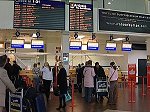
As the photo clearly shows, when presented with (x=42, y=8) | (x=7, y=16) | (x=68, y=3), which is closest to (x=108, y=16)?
(x=68, y=3)

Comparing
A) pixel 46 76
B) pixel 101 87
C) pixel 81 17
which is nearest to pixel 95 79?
pixel 101 87

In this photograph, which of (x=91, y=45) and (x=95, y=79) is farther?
(x=91, y=45)

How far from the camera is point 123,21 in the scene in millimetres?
13336

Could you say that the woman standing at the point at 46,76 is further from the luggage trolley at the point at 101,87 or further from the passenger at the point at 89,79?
the luggage trolley at the point at 101,87

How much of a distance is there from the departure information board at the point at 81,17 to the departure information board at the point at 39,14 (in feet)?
1.61

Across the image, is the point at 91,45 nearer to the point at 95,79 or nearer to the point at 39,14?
the point at 95,79

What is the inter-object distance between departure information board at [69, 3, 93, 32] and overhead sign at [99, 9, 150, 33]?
524 mm

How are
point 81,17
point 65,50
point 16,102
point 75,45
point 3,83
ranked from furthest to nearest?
1. point 75,45
2. point 81,17
3. point 65,50
4. point 16,102
5. point 3,83

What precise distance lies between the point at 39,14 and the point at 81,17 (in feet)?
6.12

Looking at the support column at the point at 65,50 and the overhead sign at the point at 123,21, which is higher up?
the overhead sign at the point at 123,21

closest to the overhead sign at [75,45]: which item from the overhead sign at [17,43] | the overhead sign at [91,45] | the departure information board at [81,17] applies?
the overhead sign at [91,45]

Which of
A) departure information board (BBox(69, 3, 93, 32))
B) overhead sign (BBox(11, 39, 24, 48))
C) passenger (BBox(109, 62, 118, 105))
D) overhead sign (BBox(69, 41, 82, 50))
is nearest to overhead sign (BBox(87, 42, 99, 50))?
overhead sign (BBox(69, 41, 82, 50))

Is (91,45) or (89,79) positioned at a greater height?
(91,45)

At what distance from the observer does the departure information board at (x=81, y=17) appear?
39.3 ft
